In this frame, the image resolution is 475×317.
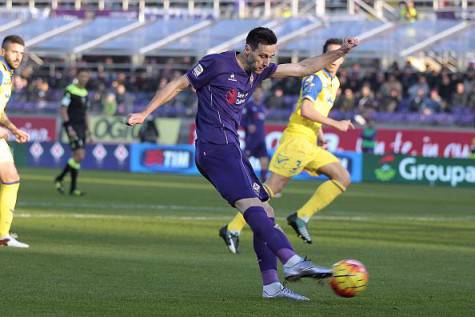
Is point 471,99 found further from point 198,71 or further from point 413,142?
point 198,71

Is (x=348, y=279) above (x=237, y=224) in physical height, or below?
above

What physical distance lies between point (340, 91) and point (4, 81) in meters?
27.1

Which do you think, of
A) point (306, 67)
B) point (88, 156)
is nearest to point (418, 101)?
point (88, 156)

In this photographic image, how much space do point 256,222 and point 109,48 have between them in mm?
41219

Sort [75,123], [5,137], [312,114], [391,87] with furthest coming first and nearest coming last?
1. [391,87]
2. [75,123]
3. [312,114]
4. [5,137]

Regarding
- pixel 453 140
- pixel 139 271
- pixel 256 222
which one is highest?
pixel 256 222

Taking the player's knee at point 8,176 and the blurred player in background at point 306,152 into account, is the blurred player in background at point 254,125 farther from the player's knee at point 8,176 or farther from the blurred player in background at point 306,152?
the player's knee at point 8,176

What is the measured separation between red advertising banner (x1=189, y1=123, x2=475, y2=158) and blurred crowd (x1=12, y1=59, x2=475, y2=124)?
780mm

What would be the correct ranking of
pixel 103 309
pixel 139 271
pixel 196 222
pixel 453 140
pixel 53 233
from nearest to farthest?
pixel 103 309
pixel 139 271
pixel 53 233
pixel 196 222
pixel 453 140

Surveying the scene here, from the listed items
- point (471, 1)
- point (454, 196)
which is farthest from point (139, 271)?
point (471, 1)

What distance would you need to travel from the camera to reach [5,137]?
13.3 m

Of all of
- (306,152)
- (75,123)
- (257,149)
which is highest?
(306,152)

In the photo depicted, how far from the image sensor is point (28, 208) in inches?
808

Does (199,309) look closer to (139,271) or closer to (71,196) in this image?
(139,271)
